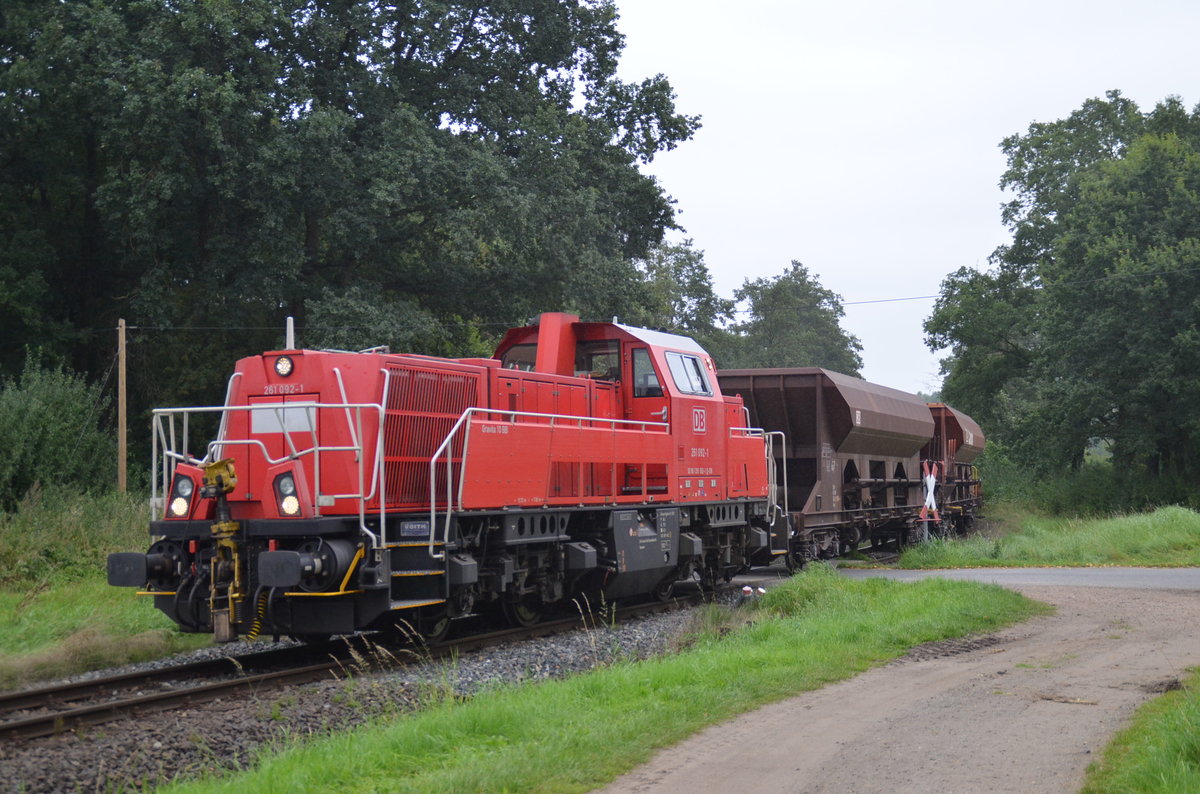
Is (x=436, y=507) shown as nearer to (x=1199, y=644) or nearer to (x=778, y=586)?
(x=778, y=586)

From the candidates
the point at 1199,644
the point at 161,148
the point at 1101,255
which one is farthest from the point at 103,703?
the point at 1101,255

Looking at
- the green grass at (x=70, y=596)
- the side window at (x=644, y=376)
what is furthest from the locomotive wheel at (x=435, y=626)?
the side window at (x=644, y=376)

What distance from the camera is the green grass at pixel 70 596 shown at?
11.4 metres

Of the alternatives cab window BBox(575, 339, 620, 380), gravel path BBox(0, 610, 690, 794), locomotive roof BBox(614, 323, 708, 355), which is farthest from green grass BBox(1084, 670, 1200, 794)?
cab window BBox(575, 339, 620, 380)

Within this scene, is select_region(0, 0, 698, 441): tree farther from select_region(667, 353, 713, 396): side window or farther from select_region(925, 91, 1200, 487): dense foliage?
select_region(925, 91, 1200, 487): dense foliage

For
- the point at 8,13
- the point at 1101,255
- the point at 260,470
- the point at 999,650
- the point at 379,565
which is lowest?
the point at 999,650

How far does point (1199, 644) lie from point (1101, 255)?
96.4 ft

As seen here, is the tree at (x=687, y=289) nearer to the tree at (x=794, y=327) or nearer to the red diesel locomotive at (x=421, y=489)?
the tree at (x=794, y=327)

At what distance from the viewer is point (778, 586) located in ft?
49.8

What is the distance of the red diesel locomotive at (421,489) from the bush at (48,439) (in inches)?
388

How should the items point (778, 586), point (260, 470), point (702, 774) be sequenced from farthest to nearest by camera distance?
point (778, 586) < point (260, 470) < point (702, 774)

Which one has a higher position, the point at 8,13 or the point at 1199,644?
the point at 8,13

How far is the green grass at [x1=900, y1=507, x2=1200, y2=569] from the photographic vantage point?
2108cm

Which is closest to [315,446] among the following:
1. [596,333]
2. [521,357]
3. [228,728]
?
[228,728]
